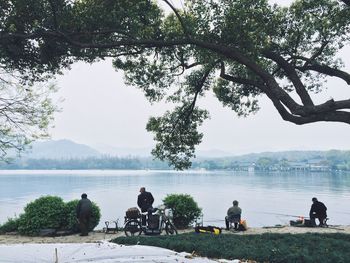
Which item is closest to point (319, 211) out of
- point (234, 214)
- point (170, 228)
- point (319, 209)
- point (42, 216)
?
point (319, 209)

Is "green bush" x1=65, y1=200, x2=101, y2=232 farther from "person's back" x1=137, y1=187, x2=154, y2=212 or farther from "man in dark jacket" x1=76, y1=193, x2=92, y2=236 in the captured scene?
"person's back" x1=137, y1=187, x2=154, y2=212

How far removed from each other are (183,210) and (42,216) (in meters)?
6.99

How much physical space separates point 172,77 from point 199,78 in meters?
2.05

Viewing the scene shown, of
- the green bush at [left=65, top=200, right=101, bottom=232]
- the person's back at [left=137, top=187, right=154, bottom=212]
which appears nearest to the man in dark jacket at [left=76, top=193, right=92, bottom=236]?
the green bush at [left=65, top=200, right=101, bottom=232]

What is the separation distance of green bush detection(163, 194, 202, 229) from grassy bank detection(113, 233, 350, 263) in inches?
243

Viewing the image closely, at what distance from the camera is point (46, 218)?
17.3 m

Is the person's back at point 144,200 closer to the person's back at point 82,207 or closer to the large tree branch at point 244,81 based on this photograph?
the person's back at point 82,207

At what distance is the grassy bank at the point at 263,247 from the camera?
1012 cm

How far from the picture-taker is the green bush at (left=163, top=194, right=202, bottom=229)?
19375mm

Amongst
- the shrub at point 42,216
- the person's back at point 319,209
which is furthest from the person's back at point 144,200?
the person's back at point 319,209

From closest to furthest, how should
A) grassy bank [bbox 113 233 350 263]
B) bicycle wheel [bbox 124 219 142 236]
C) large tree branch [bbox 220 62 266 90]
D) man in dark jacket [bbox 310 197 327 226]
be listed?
grassy bank [bbox 113 233 350 263], large tree branch [bbox 220 62 266 90], bicycle wheel [bbox 124 219 142 236], man in dark jacket [bbox 310 197 327 226]

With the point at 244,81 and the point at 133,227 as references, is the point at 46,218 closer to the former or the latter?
the point at 133,227

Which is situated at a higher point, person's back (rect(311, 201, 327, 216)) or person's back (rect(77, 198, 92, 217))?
person's back (rect(77, 198, 92, 217))

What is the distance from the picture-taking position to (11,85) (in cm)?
1858
